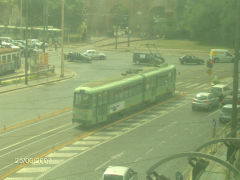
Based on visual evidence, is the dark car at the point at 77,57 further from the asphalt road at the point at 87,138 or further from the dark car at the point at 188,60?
the asphalt road at the point at 87,138

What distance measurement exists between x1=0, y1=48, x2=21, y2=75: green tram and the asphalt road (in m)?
9.84

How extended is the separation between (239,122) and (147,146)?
5026 millimetres

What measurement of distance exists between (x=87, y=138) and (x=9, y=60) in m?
28.4

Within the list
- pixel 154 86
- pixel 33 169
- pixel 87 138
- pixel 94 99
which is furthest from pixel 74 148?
pixel 154 86

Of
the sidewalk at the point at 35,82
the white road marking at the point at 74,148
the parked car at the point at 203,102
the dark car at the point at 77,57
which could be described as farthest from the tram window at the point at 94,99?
the dark car at the point at 77,57

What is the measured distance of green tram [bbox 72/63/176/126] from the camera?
26922mm

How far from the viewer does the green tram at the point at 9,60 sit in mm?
49309

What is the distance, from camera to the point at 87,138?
25172mm

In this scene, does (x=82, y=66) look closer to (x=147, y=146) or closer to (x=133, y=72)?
(x=133, y=72)

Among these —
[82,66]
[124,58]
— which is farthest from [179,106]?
[124,58]

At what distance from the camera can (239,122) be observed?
23.9 m

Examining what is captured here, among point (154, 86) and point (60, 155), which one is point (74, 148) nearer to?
point (60, 155)

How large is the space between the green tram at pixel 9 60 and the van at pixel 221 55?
1135 inches

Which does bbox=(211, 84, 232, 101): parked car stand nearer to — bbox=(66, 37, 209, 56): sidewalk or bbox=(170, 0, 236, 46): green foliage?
bbox=(66, 37, 209, 56): sidewalk
